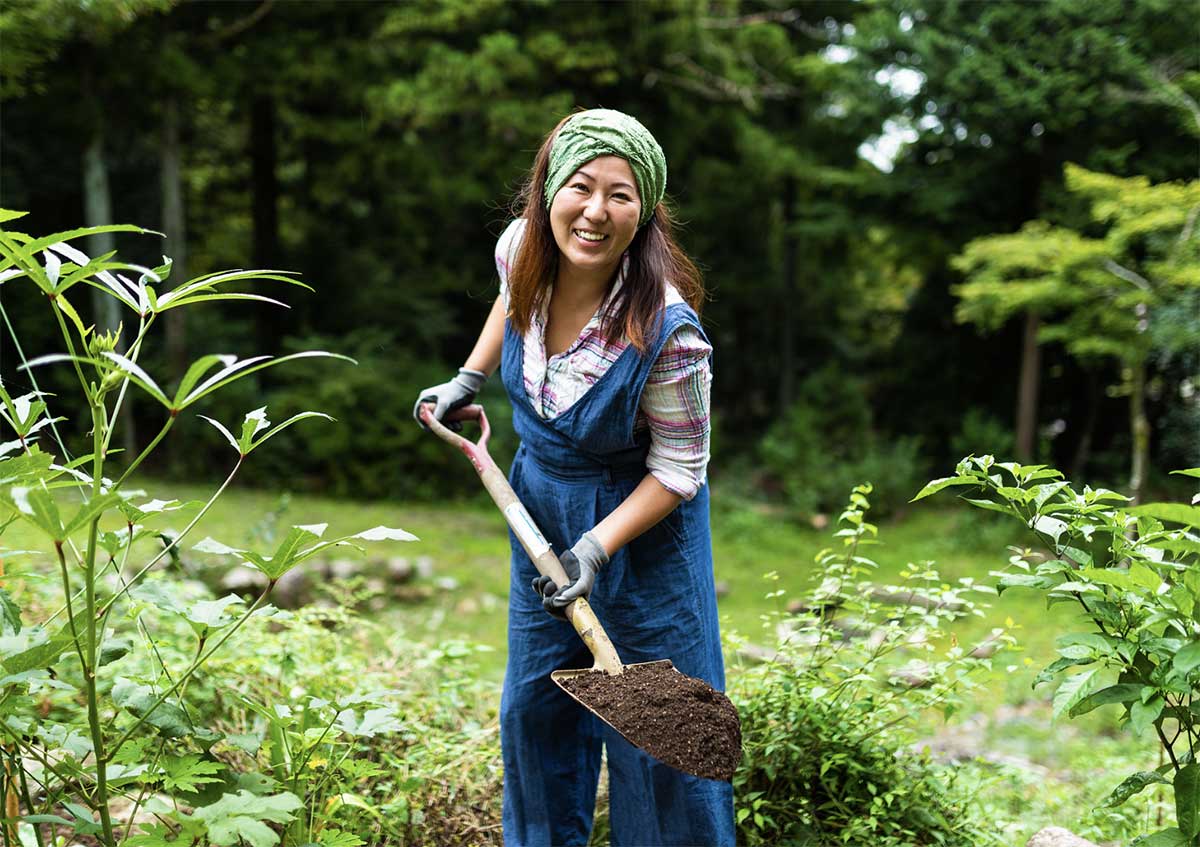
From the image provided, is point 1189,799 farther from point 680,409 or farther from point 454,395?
point 454,395

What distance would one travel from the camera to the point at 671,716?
6.06ft

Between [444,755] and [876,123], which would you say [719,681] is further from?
[876,123]

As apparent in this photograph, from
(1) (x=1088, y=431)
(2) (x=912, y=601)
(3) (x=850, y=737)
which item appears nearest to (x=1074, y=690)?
(3) (x=850, y=737)

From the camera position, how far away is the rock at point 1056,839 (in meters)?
2.08

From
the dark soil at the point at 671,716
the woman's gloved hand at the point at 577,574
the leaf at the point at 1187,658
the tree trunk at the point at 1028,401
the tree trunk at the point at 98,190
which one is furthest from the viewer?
the tree trunk at the point at 1028,401

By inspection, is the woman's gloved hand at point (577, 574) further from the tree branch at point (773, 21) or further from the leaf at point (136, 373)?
the tree branch at point (773, 21)

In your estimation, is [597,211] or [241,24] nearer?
[597,211]

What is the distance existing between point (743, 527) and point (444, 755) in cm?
640

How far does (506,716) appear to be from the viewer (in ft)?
7.27

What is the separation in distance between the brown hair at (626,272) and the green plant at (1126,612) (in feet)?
2.27

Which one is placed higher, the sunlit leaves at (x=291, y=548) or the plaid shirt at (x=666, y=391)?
the plaid shirt at (x=666, y=391)

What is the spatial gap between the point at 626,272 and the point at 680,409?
32cm

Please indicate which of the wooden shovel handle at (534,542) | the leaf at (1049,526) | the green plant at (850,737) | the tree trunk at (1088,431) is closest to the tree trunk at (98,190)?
the wooden shovel handle at (534,542)

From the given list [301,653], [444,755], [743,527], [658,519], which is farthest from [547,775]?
[743,527]
